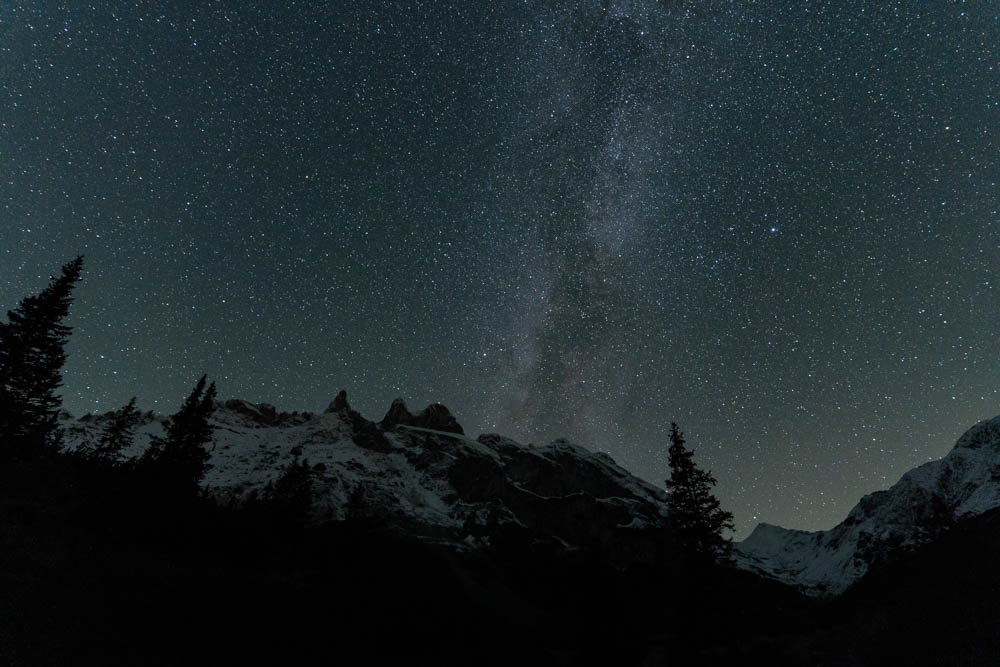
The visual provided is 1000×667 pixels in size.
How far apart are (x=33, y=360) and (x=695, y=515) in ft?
137

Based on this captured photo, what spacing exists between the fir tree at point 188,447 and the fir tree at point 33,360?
9732mm

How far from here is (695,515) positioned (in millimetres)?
23984

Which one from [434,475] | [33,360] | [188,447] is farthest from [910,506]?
[33,360]

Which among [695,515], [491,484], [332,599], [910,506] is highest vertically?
[910,506]

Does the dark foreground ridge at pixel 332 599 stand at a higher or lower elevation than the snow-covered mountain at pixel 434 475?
lower

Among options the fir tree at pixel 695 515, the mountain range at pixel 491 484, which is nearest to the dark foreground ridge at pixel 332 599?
the fir tree at pixel 695 515

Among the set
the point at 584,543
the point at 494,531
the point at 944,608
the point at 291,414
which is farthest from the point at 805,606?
the point at 291,414

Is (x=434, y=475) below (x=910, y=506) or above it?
below

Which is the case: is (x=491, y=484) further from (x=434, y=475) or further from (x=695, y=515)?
(x=695, y=515)

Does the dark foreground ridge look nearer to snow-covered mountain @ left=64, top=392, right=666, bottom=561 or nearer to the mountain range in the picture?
snow-covered mountain @ left=64, top=392, right=666, bottom=561

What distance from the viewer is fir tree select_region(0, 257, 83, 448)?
2905 cm

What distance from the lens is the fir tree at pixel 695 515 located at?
2334cm

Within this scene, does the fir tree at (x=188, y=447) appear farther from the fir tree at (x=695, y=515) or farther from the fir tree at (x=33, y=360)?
the fir tree at (x=695, y=515)

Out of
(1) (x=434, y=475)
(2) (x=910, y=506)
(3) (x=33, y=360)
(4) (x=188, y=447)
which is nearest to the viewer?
(3) (x=33, y=360)
